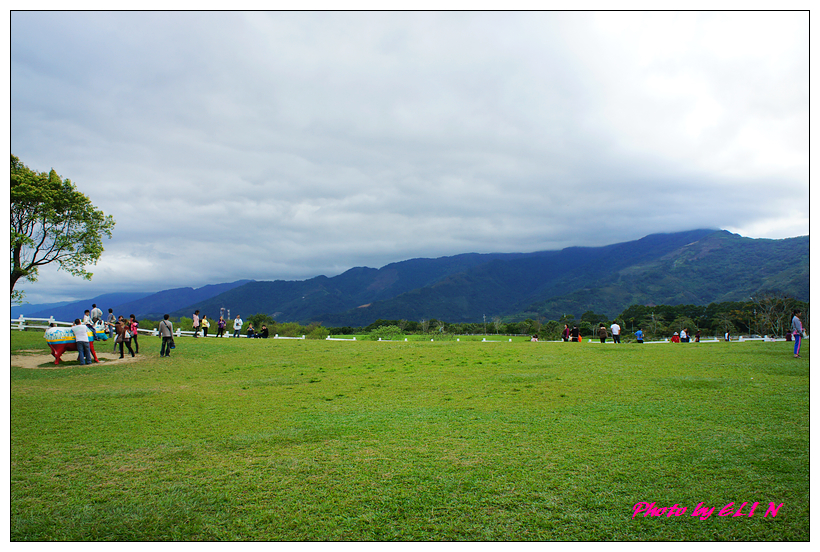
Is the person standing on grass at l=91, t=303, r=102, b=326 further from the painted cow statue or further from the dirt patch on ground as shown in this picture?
the painted cow statue

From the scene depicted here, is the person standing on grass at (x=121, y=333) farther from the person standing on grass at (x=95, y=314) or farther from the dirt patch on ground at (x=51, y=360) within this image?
the person standing on grass at (x=95, y=314)

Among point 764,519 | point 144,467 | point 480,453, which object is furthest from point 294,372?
point 764,519

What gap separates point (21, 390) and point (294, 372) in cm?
854

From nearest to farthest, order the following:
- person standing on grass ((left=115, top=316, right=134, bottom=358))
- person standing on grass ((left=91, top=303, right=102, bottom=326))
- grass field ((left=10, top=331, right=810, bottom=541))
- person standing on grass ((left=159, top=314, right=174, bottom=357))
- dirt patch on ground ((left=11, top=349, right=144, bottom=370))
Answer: grass field ((left=10, top=331, right=810, bottom=541))
dirt patch on ground ((left=11, top=349, right=144, bottom=370))
person standing on grass ((left=115, top=316, right=134, bottom=358))
person standing on grass ((left=159, top=314, right=174, bottom=357))
person standing on grass ((left=91, top=303, right=102, bottom=326))

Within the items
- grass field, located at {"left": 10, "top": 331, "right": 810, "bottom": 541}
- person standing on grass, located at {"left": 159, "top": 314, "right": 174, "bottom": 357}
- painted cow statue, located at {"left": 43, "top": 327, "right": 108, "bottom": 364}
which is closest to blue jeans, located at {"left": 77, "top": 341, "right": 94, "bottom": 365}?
painted cow statue, located at {"left": 43, "top": 327, "right": 108, "bottom": 364}

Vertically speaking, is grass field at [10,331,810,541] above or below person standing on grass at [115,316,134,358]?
below

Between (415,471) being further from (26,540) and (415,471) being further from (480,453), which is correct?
Result: (26,540)

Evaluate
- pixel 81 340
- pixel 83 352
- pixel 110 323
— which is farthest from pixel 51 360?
pixel 110 323

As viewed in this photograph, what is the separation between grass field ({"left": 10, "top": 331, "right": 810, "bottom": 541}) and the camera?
201 inches

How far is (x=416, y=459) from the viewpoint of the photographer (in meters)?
7.04

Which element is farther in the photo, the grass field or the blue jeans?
the blue jeans

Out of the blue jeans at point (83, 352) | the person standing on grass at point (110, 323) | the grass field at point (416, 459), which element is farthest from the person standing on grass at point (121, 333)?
the grass field at point (416, 459)

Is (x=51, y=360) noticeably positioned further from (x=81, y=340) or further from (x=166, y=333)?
(x=166, y=333)

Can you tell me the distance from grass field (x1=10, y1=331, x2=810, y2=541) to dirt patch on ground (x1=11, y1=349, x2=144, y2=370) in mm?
5655
